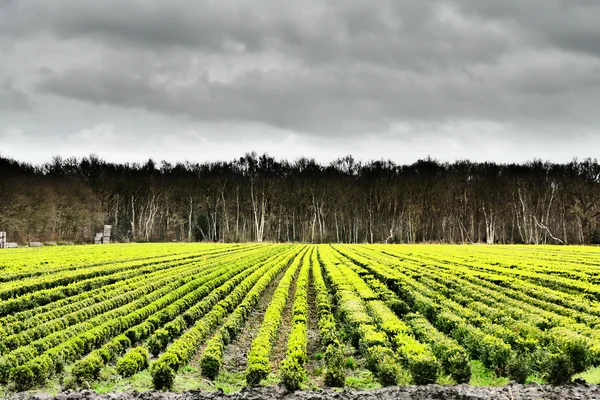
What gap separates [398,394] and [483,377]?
8.02 ft

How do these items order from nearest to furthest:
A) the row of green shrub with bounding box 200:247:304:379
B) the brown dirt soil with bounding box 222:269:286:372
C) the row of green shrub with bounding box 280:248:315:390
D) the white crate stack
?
the row of green shrub with bounding box 280:248:315:390
the row of green shrub with bounding box 200:247:304:379
the brown dirt soil with bounding box 222:269:286:372
the white crate stack

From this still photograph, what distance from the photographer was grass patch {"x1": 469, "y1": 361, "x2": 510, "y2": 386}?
31.1ft

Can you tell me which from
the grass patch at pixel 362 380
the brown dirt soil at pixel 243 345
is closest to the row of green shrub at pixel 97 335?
the brown dirt soil at pixel 243 345

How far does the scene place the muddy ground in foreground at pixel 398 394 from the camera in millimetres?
8250

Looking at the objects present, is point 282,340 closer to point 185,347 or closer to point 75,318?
point 185,347

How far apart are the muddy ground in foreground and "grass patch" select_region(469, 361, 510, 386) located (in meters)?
0.83

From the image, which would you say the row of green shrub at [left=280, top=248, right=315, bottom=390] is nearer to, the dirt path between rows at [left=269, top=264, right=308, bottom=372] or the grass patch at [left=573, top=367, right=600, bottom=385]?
the dirt path between rows at [left=269, top=264, right=308, bottom=372]

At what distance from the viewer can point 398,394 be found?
8.46 meters

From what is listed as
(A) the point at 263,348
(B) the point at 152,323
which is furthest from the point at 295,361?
(B) the point at 152,323

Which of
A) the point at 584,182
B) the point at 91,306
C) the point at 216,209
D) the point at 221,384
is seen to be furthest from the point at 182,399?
the point at 584,182

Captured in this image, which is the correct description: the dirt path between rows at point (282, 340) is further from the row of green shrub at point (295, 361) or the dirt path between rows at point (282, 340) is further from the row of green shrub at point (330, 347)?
the row of green shrub at point (330, 347)

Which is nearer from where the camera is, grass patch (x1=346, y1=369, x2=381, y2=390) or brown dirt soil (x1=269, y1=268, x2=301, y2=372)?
grass patch (x1=346, y1=369, x2=381, y2=390)

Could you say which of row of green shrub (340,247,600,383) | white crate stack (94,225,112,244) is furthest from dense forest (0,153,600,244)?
row of green shrub (340,247,600,383)

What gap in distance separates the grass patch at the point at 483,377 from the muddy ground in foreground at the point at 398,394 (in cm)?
83
